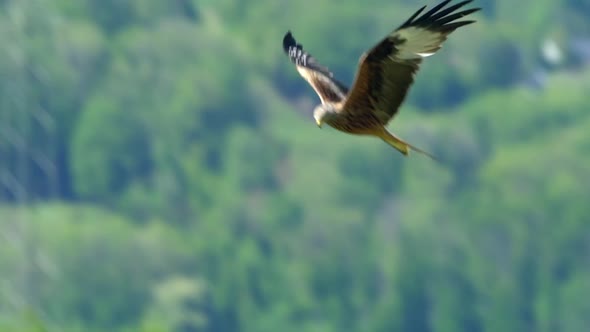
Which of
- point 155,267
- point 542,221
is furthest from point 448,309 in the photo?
point 155,267

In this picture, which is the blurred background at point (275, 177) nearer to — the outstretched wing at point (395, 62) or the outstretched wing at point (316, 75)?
the outstretched wing at point (316, 75)

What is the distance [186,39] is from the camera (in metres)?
59.5

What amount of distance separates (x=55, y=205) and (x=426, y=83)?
12.0m

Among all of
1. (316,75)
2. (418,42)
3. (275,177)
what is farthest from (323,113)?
(275,177)

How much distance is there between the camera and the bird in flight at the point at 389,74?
9.33 metres

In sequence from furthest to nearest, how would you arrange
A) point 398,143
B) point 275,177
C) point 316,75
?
point 275,177 → point 316,75 → point 398,143

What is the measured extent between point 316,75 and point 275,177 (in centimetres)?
4364

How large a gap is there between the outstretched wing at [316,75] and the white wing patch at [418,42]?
71cm

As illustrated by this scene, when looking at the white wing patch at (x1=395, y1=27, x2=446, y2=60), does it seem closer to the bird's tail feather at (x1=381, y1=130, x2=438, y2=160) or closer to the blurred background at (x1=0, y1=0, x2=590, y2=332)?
the bird's tail feather at (x1=381, y1=130, x2=438, y2=160)

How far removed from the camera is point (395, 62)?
9438 millimetres

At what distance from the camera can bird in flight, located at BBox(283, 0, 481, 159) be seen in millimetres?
9328

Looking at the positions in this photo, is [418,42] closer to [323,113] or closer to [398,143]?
[398,143]

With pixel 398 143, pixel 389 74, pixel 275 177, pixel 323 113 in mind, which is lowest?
pixel 398 143

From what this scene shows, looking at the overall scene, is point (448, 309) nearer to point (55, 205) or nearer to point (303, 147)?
point (303, 147)
